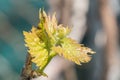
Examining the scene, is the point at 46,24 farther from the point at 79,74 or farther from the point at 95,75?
the point at 79,74

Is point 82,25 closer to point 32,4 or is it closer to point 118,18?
point 118,18

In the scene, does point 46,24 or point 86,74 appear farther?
point 86,74

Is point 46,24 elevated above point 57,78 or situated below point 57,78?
above

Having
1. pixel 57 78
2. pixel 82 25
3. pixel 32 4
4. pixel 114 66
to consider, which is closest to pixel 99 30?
pixel 82 25

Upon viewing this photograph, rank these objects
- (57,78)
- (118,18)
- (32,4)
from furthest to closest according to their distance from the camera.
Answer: (32,4) < (118,18) < (57,78)

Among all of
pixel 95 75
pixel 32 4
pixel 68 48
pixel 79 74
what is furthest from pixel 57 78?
pixel 68 48

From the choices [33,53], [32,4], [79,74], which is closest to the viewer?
[33,53]

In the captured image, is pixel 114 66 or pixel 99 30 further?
pixel 99 30

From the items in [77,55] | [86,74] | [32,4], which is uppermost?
[32,4]

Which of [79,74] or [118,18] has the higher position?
[118,18]

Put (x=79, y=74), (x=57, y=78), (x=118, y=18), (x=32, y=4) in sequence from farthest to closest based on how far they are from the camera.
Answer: (x=32, y=4) → (x=79, y=74) → (x=118, y=18) → (x=57, y=78)
